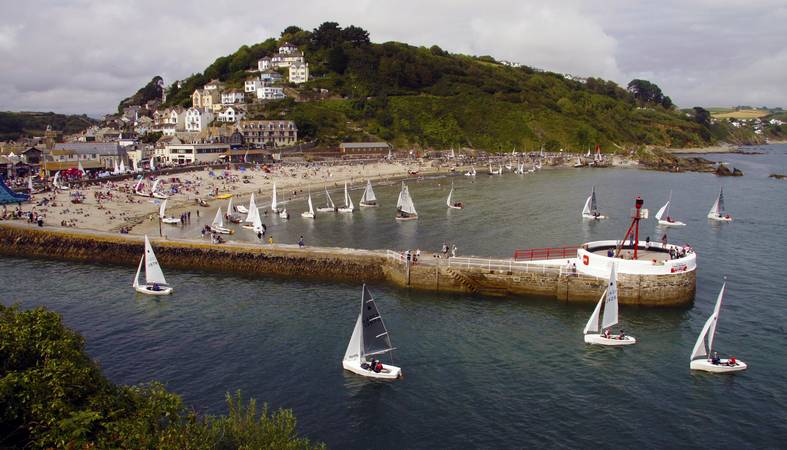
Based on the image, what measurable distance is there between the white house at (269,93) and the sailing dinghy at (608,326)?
16006cm

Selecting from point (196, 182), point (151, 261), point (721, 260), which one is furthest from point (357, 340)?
point (196, 182)

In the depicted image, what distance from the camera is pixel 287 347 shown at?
111 ft

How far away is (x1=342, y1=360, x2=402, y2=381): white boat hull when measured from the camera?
97.1ft

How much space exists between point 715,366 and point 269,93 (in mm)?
168990

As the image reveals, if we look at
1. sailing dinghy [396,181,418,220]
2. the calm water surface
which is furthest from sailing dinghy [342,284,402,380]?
sailing dinghy [396,181,418,220]

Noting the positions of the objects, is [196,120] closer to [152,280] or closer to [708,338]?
[152,280]

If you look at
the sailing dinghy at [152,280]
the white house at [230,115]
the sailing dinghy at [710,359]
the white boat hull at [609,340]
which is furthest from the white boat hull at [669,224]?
the white house at [230,115]

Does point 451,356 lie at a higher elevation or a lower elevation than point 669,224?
lower

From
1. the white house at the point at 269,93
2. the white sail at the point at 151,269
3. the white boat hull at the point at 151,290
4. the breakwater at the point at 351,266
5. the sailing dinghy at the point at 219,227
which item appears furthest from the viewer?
the white house at the point at 269,93

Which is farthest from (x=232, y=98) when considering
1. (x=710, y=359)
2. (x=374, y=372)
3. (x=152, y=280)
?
(x=710, y=359)

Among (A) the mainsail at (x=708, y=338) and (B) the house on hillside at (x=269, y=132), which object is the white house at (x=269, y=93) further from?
(A) the mainsail at (x=708, y=338)

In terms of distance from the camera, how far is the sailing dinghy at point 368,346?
2983 cm

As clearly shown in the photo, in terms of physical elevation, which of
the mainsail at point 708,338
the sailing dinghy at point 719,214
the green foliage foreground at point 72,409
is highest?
the sailing dinghy at point 719,214

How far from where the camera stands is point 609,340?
34000 millimetres
